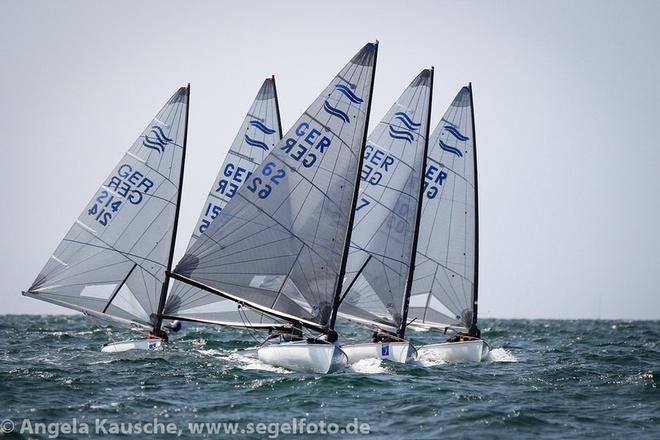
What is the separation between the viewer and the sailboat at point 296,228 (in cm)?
2244

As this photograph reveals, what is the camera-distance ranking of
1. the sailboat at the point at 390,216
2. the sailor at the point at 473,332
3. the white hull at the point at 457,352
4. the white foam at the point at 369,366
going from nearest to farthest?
1. the white foam at the point at 369,366
2. the white hull at the point at 457,352
3. the sailboat at the point at 390,216
4. the sailor at the point at 473,332

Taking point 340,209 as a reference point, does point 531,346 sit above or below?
below

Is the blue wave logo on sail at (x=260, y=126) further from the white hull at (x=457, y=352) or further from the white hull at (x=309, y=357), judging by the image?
the white hull at (x=309, y=357)

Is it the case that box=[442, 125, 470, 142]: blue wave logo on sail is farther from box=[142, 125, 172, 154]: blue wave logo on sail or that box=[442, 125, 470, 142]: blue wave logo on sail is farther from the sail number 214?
box=[142, 125, 172, 154]: blue wave logo on sail

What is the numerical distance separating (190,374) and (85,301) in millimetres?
8812

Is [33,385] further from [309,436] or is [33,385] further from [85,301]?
[85,301]

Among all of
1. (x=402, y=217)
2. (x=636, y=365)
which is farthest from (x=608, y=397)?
(x=402, y=217)

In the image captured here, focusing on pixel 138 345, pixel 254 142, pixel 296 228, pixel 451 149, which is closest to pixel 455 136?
pixel 451 149

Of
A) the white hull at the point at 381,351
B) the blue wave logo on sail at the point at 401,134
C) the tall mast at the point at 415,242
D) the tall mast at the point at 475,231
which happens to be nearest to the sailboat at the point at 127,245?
the white hull at the point at 381,351

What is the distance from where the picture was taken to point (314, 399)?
1805 centimetres

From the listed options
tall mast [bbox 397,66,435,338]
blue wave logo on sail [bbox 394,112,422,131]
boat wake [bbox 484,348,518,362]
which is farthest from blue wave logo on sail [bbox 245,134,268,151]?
boat wake [bbox 484,348,518,362]

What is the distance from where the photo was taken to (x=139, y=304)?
2934 cm

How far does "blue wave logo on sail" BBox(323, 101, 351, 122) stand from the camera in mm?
23266

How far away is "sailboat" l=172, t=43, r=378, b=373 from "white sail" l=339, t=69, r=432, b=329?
480cm
